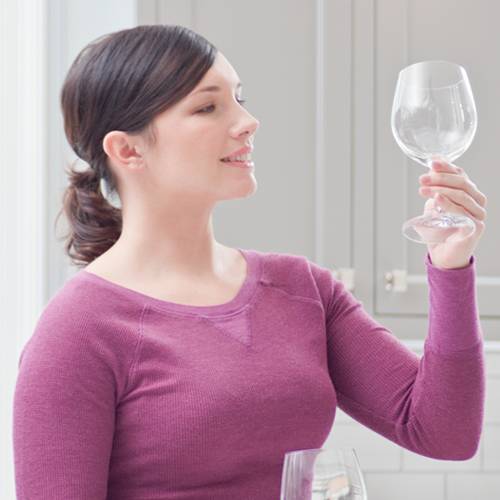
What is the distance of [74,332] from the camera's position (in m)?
1.18

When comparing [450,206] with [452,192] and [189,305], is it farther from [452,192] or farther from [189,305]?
[189,305]

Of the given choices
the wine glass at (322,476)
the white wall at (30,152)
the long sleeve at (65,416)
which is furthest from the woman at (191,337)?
Answer: the white wall at (30,152)

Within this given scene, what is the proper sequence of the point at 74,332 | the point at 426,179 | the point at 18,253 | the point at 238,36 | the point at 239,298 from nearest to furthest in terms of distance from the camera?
the point at 426,179 → the point at 74,332 → the point at 239,298 → the point at 18,253 → the point at 238,36

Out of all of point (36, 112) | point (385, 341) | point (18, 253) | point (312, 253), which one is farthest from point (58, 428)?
point (312, 253)

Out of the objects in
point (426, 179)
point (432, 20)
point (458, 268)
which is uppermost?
point (432, 20)

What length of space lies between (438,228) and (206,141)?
352 mm

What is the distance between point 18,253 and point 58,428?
847mm

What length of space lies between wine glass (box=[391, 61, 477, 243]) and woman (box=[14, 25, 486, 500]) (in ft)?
0.10

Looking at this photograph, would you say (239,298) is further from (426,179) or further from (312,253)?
(312,253)

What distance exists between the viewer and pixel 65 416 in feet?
3.76

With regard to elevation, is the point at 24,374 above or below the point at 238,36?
below

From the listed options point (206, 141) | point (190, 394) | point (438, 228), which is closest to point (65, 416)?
point (190, 394)

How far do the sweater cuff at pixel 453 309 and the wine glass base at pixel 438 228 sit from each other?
54 millimetres

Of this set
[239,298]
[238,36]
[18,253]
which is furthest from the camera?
[238,36]
